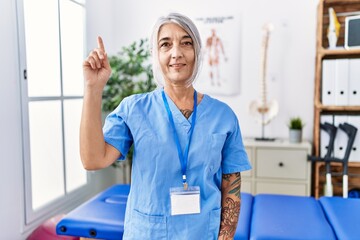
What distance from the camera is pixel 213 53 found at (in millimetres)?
→ 2906

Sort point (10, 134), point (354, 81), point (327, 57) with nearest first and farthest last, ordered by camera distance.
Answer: point (10, 134) → point (354, 81) → point (327, 57)

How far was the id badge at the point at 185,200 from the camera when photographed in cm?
95

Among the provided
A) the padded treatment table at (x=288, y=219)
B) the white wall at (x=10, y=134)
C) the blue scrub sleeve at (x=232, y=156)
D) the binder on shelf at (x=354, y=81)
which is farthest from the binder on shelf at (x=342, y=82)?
the white wall at (x=10, y=134)

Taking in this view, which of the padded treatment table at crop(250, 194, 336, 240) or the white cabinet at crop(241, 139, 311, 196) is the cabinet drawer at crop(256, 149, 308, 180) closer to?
the white cabinet at crop(241, 139, 311, 196)

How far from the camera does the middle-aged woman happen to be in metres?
0.96

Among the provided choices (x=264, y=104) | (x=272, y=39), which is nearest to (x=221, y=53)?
(x=272, y=39)

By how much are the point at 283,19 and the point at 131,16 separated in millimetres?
1414

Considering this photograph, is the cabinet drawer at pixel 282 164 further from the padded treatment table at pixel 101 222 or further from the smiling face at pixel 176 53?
the smiling face at pixel 176 53

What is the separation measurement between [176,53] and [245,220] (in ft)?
3.13

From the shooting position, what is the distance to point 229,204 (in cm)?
106

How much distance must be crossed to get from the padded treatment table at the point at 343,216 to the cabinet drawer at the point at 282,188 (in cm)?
63

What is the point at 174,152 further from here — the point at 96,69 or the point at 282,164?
the point at 282,164

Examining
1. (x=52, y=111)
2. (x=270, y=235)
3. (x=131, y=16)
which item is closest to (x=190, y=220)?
(x=270, y=235)

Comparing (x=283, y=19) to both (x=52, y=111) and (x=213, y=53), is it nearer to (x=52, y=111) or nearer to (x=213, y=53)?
(x=213, y=53)
